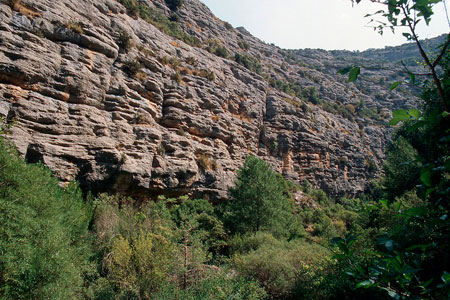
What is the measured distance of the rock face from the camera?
1084 centimetres

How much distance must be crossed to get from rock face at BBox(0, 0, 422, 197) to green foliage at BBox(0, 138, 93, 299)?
10.3ft

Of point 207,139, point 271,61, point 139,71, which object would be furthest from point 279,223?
point 271,61

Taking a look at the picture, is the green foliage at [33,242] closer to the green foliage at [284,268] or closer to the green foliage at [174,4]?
the green foliage at [284,268]

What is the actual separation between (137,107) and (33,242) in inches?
377

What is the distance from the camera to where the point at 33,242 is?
6895mm

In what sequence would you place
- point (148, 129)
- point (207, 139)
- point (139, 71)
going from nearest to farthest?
point (148, 129) < point (139, 71) < point (207, 139)

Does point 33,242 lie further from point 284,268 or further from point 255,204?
point 255,204

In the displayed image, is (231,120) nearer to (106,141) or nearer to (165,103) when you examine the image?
(165,103)

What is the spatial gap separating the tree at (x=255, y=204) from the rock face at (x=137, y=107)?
2121mm

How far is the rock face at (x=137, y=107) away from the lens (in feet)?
35.6

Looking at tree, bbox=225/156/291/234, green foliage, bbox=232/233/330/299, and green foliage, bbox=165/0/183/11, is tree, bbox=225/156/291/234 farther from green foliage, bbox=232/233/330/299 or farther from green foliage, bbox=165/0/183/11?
green foliage, bbox=165/0/183/11

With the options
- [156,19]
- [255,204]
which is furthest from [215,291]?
[156,19]

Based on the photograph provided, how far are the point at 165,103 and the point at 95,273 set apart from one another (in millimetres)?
11508

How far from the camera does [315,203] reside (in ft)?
79.7
